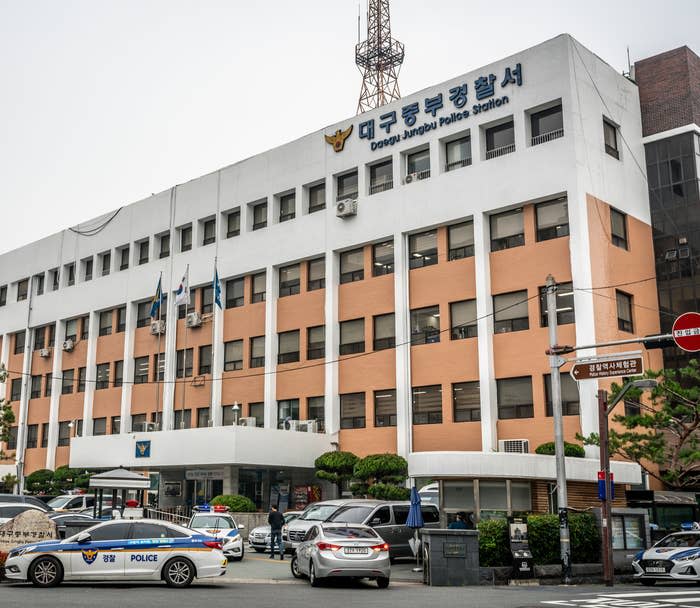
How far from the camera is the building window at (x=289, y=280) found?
44.4m

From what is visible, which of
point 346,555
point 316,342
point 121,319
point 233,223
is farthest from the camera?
point 121,319

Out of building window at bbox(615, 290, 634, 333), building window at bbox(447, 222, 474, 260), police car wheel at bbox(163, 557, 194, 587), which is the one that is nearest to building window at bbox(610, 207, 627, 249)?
building window at bbox(615, 290, 634, 333)

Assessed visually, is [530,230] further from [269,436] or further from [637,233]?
[269,436]

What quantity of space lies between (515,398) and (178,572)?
62.3ft

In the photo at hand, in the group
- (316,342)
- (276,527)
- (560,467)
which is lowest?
(276,527)

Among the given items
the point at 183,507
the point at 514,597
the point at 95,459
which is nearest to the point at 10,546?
the point at 514,597

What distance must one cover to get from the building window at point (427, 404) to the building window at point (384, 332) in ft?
8.91

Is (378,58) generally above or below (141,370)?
above

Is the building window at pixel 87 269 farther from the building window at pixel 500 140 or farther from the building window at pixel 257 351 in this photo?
the building window at pixel 500 140

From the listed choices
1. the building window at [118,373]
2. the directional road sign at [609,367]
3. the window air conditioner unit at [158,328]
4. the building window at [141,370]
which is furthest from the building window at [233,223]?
the directional road sign at [609,367]

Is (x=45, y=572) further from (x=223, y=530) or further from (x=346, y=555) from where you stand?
(x=223, y=530)

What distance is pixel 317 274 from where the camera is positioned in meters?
43.5

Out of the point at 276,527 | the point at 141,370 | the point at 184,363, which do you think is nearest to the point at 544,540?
the point at 276,527

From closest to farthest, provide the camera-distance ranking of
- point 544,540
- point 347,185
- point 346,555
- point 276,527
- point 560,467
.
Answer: point 346,555 → point 560,467 → point 544,540 → point 276,527 → point 347,185
